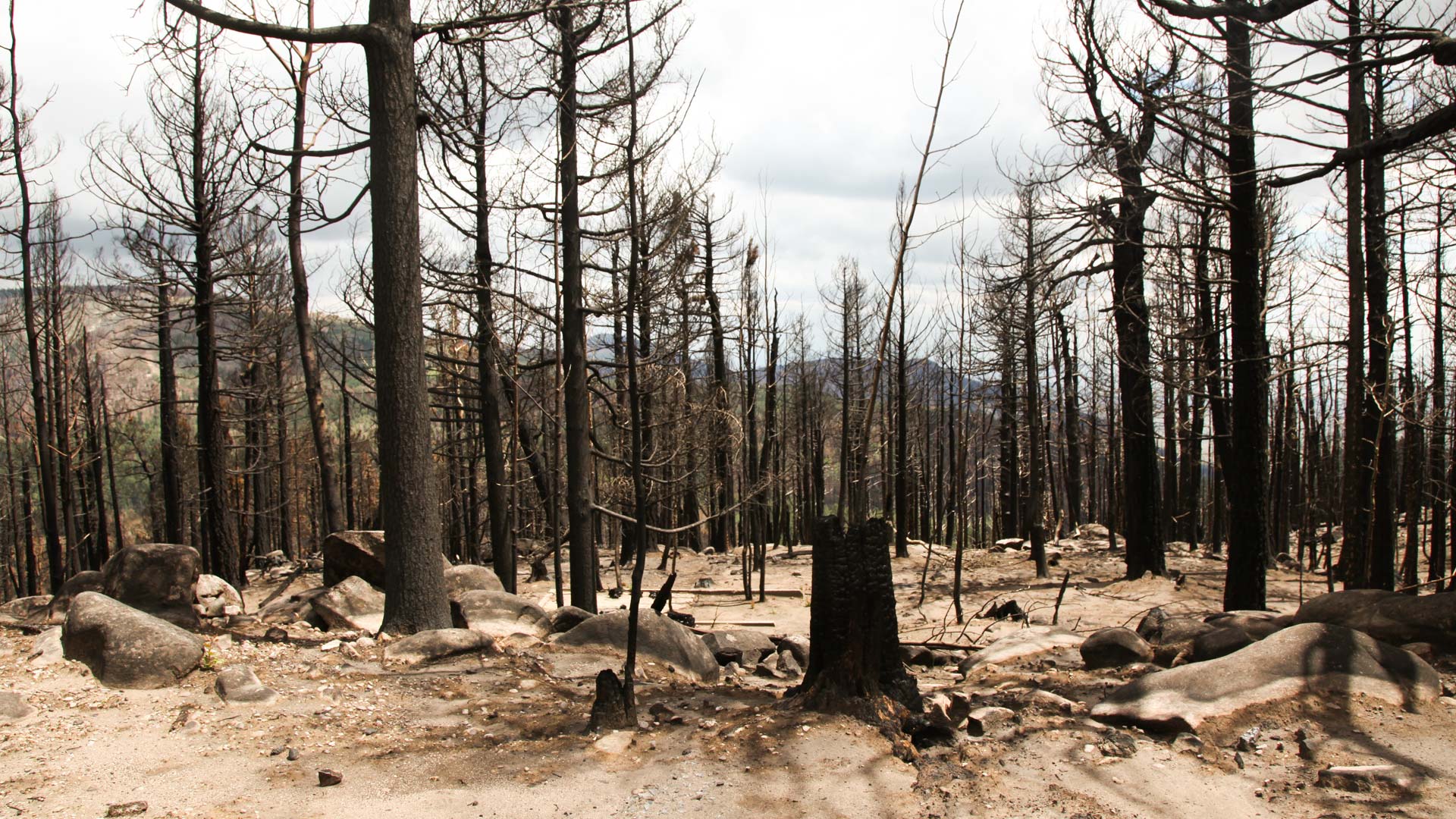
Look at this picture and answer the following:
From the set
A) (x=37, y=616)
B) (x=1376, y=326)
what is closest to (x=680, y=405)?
(x=37, y=616)

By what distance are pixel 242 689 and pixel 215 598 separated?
4890 millimetres

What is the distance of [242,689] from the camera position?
5074 millimetres

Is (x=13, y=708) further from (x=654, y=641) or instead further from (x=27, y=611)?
(x=27, y=611)

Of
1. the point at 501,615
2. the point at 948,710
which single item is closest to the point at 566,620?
the point at 501,615

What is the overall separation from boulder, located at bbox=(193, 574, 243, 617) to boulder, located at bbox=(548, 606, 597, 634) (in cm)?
345

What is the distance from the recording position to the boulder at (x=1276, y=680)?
4559mm

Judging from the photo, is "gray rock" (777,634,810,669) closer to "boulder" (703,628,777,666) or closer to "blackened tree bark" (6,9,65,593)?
"boulder" (703,628,777,666)

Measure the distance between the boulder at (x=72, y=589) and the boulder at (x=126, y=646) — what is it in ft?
10.3

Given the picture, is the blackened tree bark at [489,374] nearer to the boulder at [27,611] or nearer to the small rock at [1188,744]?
the boulder at [27,611]

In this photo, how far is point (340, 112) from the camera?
33.8ft

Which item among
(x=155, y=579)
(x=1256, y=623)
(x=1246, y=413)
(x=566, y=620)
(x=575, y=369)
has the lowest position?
(x=566, y=620)

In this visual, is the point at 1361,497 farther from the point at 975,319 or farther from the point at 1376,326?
the point at 975,319

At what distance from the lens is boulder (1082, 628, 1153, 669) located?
656 centimetres

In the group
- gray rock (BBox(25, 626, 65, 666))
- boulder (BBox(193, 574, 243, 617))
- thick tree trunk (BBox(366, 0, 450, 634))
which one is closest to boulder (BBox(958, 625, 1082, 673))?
thick tree trunk (BBox(366, 0, 450, 634))
